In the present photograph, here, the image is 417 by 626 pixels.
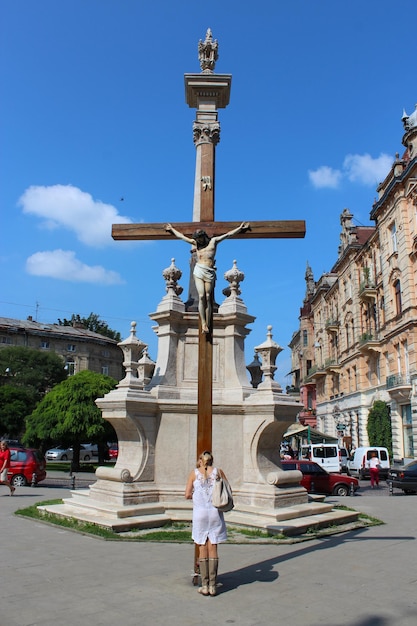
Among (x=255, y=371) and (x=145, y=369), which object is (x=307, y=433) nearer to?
(x=255, y=371)

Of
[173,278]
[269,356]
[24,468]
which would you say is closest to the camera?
[269,356]

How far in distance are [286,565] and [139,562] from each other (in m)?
1.89

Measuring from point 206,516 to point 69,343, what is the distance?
64.6 meters

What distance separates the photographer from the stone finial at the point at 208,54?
45.2 feet

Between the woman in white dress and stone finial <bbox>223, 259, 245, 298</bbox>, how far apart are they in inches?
235

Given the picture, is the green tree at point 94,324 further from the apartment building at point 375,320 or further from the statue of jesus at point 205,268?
the statue of jesus at point 205,268

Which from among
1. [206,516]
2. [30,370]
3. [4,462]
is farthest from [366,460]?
[30,370]

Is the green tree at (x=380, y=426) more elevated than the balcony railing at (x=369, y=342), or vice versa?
the balcony railing at (x=369, y=342)

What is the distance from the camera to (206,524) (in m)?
5.86

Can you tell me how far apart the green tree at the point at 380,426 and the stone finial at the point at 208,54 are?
29359mm

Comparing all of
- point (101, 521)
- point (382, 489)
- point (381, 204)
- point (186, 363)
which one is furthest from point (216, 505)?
point (381, 204)

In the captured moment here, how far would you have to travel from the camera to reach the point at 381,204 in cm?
3844

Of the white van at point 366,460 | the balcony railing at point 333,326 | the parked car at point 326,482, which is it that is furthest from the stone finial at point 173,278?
the balcony railing at point 333,326

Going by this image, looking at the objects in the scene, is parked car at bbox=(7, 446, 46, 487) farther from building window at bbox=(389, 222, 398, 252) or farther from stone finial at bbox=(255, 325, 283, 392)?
building window at bbox=(389, 222, 398, 252)
